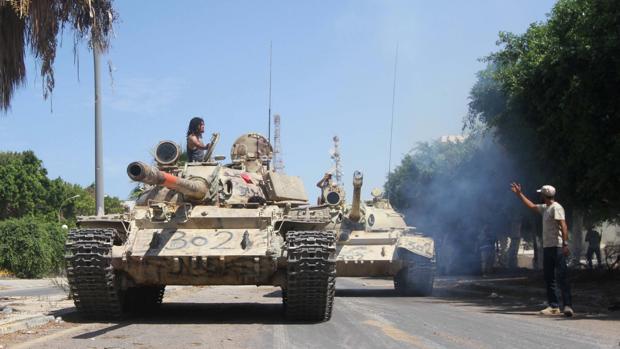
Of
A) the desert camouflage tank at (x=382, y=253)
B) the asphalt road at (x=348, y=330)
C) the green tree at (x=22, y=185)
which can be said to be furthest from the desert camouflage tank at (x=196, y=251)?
the green tree at (x=22, y=185)

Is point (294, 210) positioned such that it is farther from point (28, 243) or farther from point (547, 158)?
point (28, 243)

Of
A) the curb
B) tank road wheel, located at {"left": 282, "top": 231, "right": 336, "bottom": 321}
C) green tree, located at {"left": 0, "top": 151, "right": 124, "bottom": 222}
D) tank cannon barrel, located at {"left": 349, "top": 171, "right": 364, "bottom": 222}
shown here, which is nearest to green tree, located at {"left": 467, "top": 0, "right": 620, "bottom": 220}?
tank cannon barrel, located at {"left": 349, "top": 171, "right": 364, "bottom": 222}

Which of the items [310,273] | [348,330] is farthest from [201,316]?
[348,330]

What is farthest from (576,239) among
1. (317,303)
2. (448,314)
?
(317,303)

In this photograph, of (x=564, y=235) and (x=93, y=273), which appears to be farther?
(x=564, y=235)

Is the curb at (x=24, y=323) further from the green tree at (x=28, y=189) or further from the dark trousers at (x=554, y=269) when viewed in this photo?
the green tree at (x=28, y=189)

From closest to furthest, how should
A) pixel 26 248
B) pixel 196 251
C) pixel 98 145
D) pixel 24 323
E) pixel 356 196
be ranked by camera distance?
pixel 24 323 < pixel 196 251 < pixel 98 145 < pixel 356 196 < pixel 26 248

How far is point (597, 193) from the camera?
15594 mm

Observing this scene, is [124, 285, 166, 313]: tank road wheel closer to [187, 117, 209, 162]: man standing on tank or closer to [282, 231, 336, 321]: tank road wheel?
[187, 117, 209, 162]: man standing on tank

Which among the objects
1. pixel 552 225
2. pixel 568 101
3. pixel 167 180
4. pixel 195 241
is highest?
pixel 568 101

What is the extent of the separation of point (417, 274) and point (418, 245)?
60 centimetres

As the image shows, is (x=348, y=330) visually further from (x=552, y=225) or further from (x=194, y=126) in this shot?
(x=194, y=126)

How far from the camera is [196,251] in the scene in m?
10.4

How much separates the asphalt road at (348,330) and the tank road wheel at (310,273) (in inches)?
10.4
